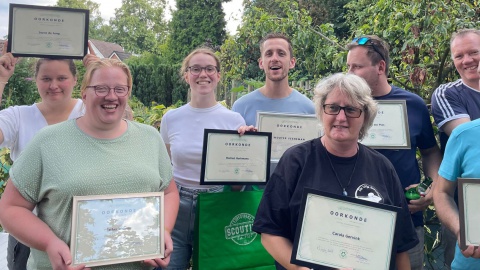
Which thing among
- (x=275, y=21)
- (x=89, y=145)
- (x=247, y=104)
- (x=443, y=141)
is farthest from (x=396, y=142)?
(x=275, y=21)

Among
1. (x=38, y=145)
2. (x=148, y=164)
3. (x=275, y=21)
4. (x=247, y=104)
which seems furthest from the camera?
(x=275, y=21)

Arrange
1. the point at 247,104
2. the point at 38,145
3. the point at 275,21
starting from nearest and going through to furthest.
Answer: the point at 38,145 → the point at 247,104 → the point at 275,21

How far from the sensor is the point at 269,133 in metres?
3.15

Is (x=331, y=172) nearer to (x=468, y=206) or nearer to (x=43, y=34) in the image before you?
(x=468, y=206)

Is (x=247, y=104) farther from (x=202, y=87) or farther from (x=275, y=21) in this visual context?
(x=275, y=21)

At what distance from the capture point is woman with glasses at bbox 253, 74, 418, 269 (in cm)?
219

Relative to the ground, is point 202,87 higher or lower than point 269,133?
higher

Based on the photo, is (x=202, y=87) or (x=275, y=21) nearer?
(x=202, y=87)

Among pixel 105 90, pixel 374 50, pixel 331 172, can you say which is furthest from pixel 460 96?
pixel 105 90

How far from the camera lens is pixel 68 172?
2.21 metres

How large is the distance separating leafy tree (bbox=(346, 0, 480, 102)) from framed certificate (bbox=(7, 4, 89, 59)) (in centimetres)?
317

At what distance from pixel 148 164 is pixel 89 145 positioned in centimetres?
31

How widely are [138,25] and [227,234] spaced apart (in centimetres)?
6821

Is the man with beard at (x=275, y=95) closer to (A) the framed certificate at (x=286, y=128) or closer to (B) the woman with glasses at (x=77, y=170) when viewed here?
(A) the framed certificate at (x=286, y=128)
